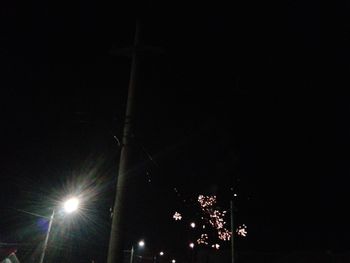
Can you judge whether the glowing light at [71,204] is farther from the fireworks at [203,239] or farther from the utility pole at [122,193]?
the fireworks at [203,239]

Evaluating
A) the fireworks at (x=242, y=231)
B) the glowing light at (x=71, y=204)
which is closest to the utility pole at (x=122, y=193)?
the glowing light at (x=71, y=204)

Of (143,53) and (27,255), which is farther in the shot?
(27,255)

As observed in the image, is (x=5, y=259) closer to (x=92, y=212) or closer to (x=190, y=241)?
(x=92, y=212)

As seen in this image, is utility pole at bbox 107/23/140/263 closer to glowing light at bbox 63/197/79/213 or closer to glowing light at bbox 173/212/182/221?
glowing light at bbox 63/197/79/213

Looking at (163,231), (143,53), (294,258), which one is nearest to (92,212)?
(163,231)

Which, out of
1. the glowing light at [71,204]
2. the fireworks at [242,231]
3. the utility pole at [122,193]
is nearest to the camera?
the utility pole at [122,193]

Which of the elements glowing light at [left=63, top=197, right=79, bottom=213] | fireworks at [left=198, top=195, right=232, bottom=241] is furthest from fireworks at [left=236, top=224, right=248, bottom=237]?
glowing light at [left=63, top=197, right=79, bottom=213]

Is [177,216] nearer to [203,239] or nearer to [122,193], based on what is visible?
[203,239]

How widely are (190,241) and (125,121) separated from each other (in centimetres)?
4798

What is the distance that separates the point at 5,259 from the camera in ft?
48.0

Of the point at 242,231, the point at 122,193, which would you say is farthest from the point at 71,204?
the point at 242,231

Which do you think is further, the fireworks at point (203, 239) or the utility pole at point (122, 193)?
the fireworks at point (203, 239)

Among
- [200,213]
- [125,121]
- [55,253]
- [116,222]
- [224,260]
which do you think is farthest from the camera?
[200,213]

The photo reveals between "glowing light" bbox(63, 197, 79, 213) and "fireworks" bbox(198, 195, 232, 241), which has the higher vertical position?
"fireworks" bbox(198, 195, 232, 241)
